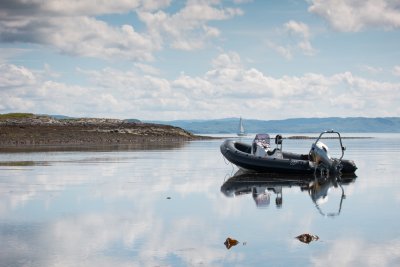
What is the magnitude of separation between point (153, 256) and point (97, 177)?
53.4 ft

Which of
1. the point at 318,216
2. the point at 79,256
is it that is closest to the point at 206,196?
the point at 318,216

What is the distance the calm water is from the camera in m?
11.7

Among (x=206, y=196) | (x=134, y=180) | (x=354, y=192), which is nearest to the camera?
(x=206, y=196)

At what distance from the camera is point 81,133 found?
78.5 meters

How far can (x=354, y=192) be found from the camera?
23.0m

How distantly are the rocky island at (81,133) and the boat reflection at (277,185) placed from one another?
1547 inches

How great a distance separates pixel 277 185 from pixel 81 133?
5683cm

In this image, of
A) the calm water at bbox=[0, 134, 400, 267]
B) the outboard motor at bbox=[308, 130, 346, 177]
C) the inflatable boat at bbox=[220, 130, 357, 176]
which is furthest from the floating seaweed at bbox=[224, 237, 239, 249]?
the outboard motor at bbox=[308, 130, 346, 177]

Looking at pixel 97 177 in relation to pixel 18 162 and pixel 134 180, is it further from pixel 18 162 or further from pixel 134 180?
pixel 18 162

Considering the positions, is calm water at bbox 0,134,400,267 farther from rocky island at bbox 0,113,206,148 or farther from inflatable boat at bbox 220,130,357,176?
rocky island at bbox 0,113,206,148

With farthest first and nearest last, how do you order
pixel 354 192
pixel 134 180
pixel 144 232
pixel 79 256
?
pixel 134 180, pixel 354 192, pixel 144 232, pixel 79 256

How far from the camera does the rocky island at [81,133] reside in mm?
69312

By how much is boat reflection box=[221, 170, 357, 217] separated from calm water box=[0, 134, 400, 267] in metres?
0.05

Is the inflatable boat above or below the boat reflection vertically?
above
